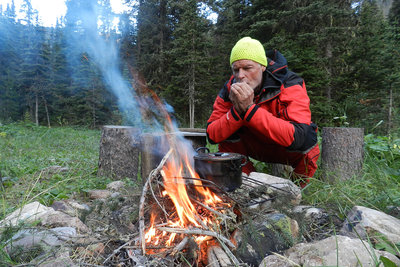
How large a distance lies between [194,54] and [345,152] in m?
10.6

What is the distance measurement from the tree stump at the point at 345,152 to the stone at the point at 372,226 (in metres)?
1.28

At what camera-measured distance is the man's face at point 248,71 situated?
8.46 feet

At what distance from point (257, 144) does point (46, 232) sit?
2201mm

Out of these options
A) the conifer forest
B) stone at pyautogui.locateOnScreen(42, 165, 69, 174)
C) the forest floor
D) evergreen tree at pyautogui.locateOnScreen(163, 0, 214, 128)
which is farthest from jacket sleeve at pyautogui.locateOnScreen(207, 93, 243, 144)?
evergreen tree at pyautogui.locateOnScreen(163, 0, 214, 128)

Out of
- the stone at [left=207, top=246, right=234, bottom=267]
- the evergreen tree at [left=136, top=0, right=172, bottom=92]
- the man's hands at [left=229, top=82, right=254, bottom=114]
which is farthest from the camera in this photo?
the evergreen tree at [left=136, top=0, right=172, bottom=92]

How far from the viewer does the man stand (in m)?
2.30

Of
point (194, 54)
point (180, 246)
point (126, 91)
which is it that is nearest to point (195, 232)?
point (180, 246)

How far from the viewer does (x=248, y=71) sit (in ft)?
8.53

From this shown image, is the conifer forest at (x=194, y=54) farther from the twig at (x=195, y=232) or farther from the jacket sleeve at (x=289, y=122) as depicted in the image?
the twig at (x=195, y=232)

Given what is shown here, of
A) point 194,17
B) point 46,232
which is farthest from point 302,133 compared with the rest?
point 194,17

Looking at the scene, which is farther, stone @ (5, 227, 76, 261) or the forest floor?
the forest floor

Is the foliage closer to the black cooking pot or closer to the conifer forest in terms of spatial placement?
the black cooking pot

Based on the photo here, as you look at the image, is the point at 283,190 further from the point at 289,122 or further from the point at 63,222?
the point at 63,222

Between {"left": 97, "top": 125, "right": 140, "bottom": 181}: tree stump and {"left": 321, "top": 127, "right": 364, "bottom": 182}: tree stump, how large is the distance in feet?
8.09
